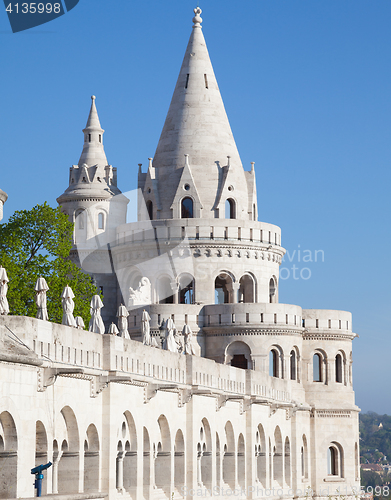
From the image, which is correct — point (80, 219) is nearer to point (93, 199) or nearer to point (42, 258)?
point (93, 199)

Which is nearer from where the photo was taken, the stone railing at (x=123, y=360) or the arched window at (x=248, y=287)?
the stone railing at (x=123, y=360)

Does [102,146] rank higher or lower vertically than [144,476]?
higher

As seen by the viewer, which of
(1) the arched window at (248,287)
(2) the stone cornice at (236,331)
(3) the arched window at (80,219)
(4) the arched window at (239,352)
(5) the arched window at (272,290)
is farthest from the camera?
(3) the arched window at (80,219)

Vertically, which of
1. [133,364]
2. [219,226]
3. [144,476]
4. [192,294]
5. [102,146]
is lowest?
[144,476]

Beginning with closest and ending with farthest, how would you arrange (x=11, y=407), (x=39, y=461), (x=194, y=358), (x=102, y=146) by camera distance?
1. (x=11, y=407)
2. (x=39, y=461)
3. (x=194, y=358)
4. (x=102, y=146)

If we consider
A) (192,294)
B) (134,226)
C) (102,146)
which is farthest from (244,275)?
(102,146)

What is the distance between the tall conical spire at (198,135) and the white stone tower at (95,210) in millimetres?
3260

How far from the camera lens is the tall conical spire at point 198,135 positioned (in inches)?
2290

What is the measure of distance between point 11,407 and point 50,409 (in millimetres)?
2859

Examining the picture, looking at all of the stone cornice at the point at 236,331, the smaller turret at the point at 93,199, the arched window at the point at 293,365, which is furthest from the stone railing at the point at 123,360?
the smaller turret at the point at 93,199

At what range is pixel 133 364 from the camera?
31.7 meters

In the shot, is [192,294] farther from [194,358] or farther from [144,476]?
[144,476]

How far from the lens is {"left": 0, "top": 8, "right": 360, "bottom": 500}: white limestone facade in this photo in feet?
115

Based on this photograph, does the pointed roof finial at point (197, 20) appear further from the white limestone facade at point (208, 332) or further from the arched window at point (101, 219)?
the arched window at point (101, 219)
